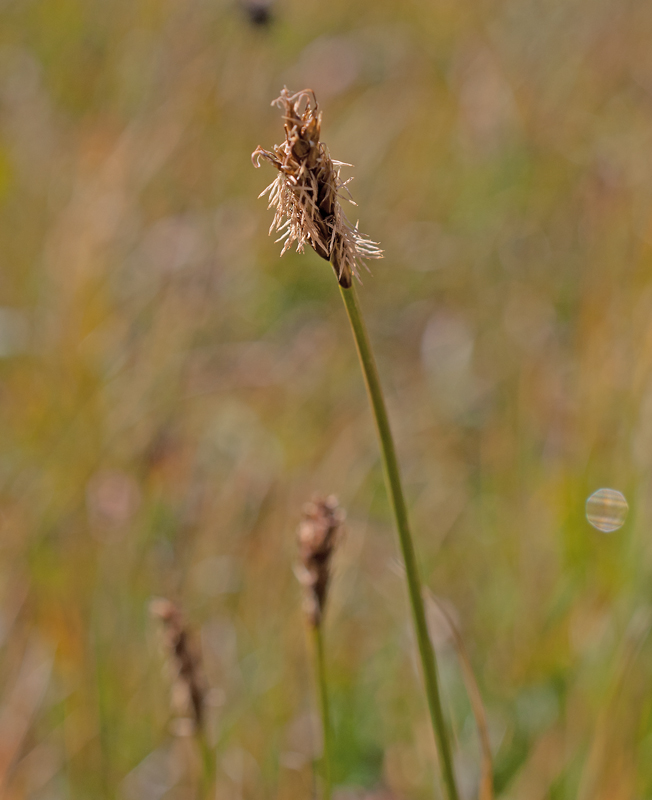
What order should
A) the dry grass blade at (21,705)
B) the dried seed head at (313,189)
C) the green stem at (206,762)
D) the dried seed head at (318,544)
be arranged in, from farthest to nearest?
1. the dry grass blade at (21,705)
2. the green stem at (206,762)
3. the dried seed head at (318,544)
4. the dried seed head at (313,189)

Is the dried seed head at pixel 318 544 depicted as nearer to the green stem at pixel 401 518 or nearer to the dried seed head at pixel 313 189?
the green stem at pixel 401 518

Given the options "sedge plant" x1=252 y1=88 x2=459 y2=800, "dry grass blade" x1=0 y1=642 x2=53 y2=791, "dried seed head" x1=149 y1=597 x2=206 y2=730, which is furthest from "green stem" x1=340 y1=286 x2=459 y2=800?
"dry grass blade" x1=0 y1=642 x2=53 y2=791

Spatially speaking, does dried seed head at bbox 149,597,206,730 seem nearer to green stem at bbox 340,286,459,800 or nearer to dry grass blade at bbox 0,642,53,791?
green stem at bbox 340,286,459,800

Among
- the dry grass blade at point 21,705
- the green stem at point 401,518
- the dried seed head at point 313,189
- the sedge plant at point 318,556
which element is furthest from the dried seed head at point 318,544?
the dry grass blade at point 21,705

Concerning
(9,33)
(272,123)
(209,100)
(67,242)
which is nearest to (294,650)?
(67,242)

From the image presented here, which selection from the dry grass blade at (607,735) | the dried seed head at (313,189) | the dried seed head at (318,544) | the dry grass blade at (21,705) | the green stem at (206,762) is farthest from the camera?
the dry grass blade at (21,705)

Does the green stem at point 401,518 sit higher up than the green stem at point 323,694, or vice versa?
the green stem at point 401,518
